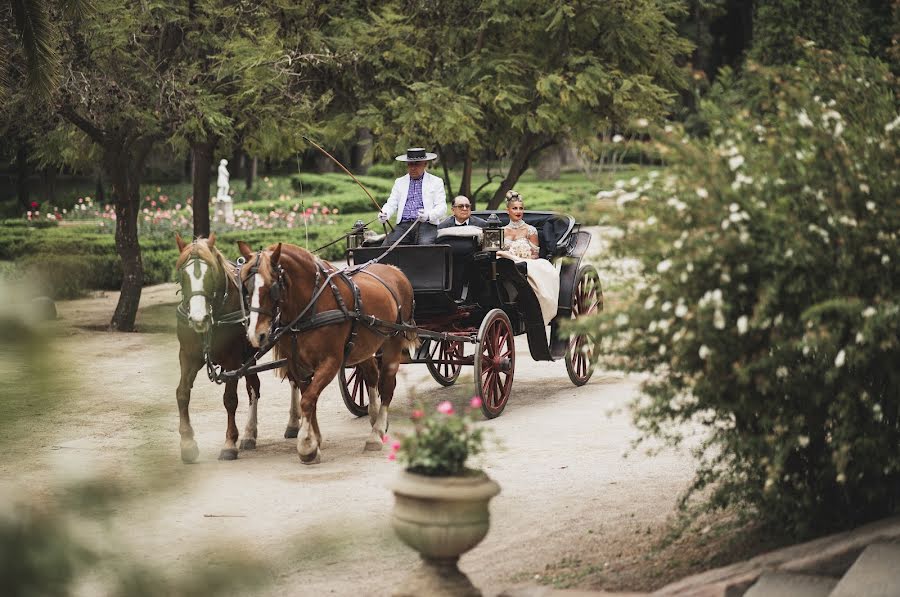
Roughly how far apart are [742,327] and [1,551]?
13.5ft

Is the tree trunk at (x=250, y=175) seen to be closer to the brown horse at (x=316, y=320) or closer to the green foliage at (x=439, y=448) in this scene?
the brown horse at (x=316, y=320)

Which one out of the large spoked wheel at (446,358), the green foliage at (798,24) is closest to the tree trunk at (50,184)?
the green foliage at (798,24)

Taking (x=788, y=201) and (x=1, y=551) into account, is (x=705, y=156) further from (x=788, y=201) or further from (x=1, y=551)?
(x=1, y=551)

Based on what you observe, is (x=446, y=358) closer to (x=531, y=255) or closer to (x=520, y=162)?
(x=531, y=255)

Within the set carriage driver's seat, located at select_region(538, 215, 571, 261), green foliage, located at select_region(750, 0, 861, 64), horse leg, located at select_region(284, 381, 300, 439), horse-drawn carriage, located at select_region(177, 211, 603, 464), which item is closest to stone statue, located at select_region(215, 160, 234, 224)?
green foliage, located at select_region(750, 0, 861, 64)

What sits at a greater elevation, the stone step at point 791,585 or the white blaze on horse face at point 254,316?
the white blaze on horse face at point 254,316

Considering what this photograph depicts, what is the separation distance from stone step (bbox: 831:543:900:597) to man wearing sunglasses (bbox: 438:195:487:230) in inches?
252

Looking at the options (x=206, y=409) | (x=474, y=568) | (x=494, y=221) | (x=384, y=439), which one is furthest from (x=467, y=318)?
(x=474, y=568)

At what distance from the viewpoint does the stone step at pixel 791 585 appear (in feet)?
15.4

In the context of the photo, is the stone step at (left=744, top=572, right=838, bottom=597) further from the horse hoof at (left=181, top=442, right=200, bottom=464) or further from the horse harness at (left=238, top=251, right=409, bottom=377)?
the horse harness at (left=238, top=251, right=409, bottom=377)

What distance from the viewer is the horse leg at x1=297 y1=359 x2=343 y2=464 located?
8534 mm

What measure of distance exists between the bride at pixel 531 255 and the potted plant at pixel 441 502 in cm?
566

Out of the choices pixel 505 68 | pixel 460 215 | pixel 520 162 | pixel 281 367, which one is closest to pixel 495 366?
pixel 460 215

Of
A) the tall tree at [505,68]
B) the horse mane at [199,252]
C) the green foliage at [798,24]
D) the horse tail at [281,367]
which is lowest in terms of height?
the horse tail at [281,367]
